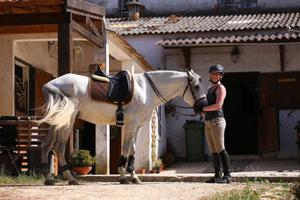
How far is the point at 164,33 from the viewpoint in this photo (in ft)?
60.3

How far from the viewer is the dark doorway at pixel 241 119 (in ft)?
65.4

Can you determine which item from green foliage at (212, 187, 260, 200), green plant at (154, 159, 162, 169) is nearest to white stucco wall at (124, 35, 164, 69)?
green plant at (154, 159, 162, 169)

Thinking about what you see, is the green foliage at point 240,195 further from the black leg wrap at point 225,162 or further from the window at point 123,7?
the window at point 123,7

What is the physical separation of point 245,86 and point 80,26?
9608mm

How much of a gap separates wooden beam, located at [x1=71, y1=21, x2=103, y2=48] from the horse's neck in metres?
2.12

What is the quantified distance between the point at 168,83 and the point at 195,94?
48cm

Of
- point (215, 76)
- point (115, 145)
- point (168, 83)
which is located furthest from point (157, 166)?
point (215, 76)

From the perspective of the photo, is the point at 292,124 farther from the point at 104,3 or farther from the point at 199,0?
the point at 104,3

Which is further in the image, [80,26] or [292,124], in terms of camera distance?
[292,124]

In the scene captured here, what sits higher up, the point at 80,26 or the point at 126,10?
the point at 126,10

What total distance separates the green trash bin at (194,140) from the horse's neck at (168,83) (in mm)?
7569

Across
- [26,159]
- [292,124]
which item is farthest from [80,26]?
[292,124]

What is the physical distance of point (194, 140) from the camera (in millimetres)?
17547

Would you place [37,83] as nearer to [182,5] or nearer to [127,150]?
[127,150]
